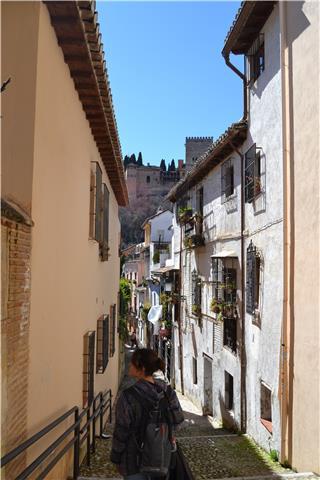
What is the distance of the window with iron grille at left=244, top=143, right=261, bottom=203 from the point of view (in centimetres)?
1065

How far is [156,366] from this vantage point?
4215mm

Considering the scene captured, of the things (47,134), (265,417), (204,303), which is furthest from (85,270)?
(204,303)

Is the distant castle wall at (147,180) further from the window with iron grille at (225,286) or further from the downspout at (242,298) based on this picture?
the downspout at (242,298)

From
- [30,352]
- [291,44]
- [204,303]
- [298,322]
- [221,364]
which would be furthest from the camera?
[204,303]

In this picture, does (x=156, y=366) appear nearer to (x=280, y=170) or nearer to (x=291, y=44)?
(x=280, y=170)

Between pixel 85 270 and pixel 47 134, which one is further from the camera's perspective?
pixel 85 270

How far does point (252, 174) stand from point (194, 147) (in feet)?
146

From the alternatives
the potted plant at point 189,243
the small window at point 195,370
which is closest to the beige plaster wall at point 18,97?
the potted plant at point 189,243

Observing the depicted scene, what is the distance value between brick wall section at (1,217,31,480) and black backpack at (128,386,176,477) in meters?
1.05

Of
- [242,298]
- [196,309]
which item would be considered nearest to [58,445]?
[242,298]

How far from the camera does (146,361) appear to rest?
4180 mm

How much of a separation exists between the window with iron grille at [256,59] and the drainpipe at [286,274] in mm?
2057

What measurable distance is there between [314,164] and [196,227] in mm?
10190

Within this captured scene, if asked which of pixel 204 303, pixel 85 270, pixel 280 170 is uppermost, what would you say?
pixel 280 170
